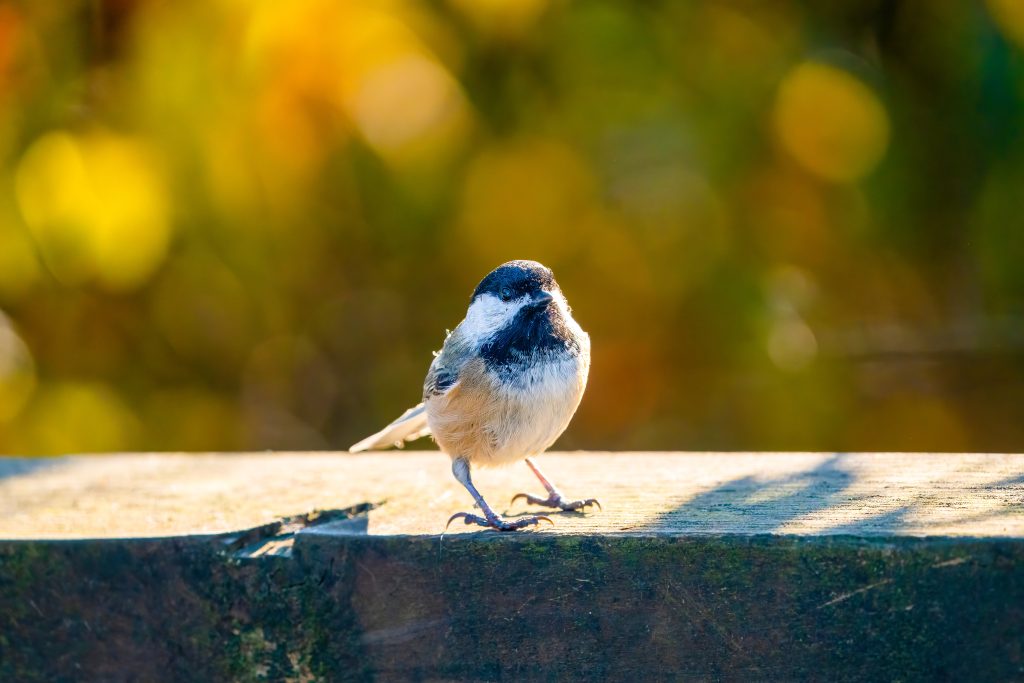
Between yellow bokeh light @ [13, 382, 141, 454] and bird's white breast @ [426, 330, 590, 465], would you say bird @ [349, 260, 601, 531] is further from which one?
yellow bokeh light @ [13, 382, 141, 454]

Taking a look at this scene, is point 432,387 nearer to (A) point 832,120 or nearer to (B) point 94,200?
(B) point 94,200

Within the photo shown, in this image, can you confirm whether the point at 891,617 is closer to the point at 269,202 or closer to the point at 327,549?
the point at 327,549

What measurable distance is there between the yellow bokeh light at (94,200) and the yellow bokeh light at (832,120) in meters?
2.08

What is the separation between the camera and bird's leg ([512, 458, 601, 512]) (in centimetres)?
193

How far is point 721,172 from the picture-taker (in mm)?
3631

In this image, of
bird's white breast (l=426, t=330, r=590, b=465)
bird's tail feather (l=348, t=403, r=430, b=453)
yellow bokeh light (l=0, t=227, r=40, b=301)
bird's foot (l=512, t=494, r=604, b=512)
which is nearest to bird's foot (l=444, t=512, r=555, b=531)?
bird's foot (l=512, t=494, r=604, b=512)

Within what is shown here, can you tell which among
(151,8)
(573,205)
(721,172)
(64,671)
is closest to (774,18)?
(721,172)

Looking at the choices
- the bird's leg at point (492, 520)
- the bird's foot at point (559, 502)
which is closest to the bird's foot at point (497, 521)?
the bird's leg at point (492, 520)

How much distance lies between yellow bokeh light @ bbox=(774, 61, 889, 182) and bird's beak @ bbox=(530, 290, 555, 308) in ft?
5.37

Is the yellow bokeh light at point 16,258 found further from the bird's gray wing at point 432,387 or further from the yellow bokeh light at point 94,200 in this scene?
the bird's gray wing at point 432,387

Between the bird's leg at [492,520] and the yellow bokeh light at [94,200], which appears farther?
the yellow bokeh light at [94,200]

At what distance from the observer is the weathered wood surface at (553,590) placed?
143 cm

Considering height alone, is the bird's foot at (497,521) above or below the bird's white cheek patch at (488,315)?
below

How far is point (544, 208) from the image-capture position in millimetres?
3688
